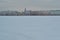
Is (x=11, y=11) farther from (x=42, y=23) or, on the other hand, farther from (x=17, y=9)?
(x=42, y=23)

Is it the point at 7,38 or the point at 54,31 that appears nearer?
the point at 54,31

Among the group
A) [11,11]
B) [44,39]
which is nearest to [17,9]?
[11,11]

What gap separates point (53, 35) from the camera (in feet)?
4.03

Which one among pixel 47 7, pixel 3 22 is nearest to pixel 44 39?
pixel 47 7

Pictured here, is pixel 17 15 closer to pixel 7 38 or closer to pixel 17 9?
pixel 17 9

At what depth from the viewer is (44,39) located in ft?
4.16

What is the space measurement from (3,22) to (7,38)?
0.27m

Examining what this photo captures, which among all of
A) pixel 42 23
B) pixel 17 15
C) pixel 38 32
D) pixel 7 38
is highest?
pixel 17 15

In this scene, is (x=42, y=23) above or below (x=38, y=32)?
above

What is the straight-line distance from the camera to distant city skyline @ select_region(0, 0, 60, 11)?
127 centimetres

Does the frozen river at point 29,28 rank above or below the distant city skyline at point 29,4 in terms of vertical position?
below

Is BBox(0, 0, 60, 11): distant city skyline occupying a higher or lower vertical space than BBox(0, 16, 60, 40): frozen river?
higher

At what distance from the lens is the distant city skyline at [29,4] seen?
4.16 ft

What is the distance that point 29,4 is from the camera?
4.36 feet
